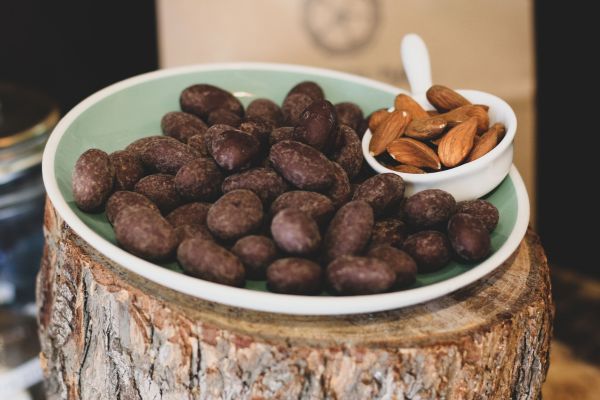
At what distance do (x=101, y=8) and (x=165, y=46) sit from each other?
0.22 m

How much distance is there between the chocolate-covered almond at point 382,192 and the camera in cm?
82

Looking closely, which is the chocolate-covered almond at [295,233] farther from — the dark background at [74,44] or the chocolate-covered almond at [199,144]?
the dark background at [74,44]

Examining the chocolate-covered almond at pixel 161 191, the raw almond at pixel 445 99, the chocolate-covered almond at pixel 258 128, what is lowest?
the chocolate-covered almond at pixel 161 191

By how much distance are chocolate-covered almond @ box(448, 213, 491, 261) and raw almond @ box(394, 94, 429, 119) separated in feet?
0.80

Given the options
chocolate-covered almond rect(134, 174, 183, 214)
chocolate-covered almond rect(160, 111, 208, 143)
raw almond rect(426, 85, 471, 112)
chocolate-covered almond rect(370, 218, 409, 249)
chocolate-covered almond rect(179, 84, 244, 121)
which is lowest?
chocolate-covered almond rect(370, 218, 409, 249)

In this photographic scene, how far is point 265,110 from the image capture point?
1.05 metres

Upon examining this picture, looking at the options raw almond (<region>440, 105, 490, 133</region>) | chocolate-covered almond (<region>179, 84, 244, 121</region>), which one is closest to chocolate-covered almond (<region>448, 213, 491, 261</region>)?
raw almond (<region>440, 105, 490, 133</region>)

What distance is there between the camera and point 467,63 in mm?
1637

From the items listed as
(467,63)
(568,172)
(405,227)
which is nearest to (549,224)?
(568,172)

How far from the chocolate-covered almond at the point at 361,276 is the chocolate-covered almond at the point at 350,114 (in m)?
0.39

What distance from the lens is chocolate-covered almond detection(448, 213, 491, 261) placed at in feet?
2.49

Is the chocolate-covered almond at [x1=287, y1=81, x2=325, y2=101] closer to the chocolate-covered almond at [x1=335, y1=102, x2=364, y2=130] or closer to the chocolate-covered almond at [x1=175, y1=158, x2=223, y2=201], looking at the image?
the chocolate-covered almond at [x1=335, y1=102, x2=364, y2=130]

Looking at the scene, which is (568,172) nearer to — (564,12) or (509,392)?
(564,12)

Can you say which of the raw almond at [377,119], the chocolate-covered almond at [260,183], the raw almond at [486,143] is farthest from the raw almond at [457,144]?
the chocolate-covered almond at [260,183]
